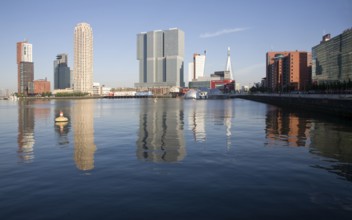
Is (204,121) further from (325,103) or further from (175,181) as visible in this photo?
(175,181)

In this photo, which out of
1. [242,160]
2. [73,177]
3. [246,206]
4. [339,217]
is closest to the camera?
[339,217]

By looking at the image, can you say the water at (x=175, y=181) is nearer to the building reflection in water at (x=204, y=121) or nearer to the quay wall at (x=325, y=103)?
the building reflection in water at (x=204, y=121)

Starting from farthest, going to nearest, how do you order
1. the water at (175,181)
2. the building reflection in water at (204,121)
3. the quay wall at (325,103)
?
the quay wall at (325,103) → the building reflection in water at (204,121) → the water at (175,181)

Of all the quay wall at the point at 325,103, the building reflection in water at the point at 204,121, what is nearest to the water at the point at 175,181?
the building reflection in water at the point at 204,121

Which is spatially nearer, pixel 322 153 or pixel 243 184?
pixel 243 184

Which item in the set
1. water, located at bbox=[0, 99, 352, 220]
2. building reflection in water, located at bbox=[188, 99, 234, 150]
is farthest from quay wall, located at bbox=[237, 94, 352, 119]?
water, located at bbox=[0, 99, 352, 220]

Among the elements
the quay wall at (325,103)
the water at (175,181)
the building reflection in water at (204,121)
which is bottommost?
the water at (175,181)

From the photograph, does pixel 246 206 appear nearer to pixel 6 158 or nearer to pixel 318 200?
pixel 318 200

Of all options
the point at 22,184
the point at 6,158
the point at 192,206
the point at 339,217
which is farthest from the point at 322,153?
the point at 6,158

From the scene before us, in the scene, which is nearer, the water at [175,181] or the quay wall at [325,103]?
the water at [175,181]

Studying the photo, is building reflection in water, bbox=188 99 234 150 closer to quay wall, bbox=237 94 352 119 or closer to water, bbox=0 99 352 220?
water, bbox=0 99 352 220

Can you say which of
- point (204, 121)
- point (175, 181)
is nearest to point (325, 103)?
point (204, 121)

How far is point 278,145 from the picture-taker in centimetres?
2667

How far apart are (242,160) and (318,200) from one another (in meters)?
7.71
